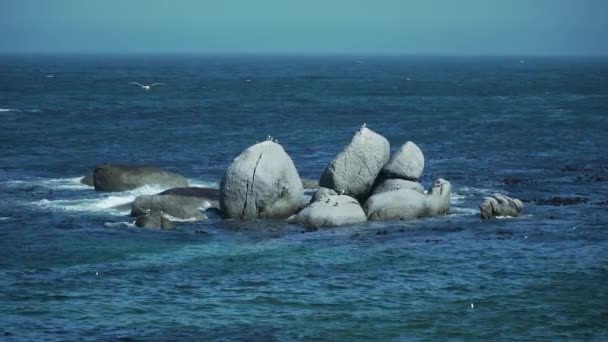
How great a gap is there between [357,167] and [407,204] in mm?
3417

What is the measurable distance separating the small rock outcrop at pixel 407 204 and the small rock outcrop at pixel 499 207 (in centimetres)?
179

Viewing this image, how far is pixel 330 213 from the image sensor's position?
155 feet

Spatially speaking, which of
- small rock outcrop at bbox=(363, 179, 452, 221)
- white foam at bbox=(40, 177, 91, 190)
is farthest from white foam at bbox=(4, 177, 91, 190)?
small rock outcrop at bbox=(363, 179, 452, 221)

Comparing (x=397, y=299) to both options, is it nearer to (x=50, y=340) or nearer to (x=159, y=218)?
(x=50, y=340)

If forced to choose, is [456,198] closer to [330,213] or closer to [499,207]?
[499,207]

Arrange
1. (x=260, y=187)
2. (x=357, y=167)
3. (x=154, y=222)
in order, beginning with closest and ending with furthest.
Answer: (x=154, y=222), (x=260, y=187), (x=357, y=167)

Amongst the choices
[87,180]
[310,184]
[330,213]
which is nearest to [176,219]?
[330,213]

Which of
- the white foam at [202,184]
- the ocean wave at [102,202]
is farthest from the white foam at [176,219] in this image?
the white foam at [202,184]

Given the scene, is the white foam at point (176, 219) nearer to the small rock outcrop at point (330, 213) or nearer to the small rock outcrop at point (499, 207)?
the small rock outcrop at point (330, 213)

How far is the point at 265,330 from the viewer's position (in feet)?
107

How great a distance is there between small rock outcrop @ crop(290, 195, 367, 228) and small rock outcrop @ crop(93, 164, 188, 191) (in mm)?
10063

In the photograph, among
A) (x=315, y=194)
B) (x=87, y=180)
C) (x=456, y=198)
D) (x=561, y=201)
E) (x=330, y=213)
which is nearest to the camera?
(x=330, y=213)

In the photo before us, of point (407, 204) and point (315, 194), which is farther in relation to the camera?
point (315, 194)

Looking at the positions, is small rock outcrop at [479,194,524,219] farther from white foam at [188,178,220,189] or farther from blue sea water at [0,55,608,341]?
white foam at [188,178,220,189]
